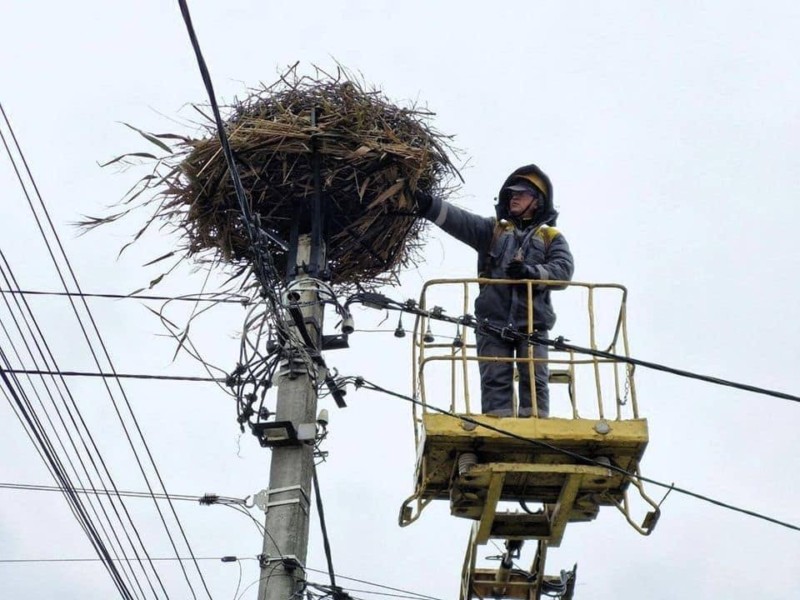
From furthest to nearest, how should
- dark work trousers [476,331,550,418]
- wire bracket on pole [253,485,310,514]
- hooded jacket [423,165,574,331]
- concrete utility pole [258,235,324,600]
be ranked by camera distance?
hooded jacket [423,165,574,331] < dark work trousers [476,331,550,418] < wire bracket on pole [253,485,310,514] < concrete utility pole [258,235,324,600]

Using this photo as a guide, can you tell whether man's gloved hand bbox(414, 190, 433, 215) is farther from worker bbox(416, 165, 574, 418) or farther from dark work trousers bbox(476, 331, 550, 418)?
dark work trousers bbox(476, 331, 550, 418)

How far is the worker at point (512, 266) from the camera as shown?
7695 mm

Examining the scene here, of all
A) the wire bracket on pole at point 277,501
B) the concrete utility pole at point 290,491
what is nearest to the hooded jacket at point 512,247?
the concrete utility pole at point 290,491

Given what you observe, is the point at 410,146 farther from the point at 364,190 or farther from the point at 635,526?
the point at 635,526

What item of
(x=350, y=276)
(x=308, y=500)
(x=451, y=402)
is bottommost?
(x=308, y=500)

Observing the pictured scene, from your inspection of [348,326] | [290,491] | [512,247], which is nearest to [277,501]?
[290,491]

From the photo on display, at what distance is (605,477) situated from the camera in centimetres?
713

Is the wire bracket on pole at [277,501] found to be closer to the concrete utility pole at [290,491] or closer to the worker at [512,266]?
the concrete utility pole at [290,491]

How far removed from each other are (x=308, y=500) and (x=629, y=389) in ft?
6.13

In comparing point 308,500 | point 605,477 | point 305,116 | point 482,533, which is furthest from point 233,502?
point 305,116

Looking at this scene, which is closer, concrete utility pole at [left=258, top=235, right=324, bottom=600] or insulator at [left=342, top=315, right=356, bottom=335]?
concrete utility pole at [left=258, top=235, right=324, bottom=600]

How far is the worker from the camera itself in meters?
7.70

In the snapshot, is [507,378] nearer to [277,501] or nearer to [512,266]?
[512,266]

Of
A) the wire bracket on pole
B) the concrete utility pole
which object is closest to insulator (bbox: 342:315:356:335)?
the concrete utility pole
